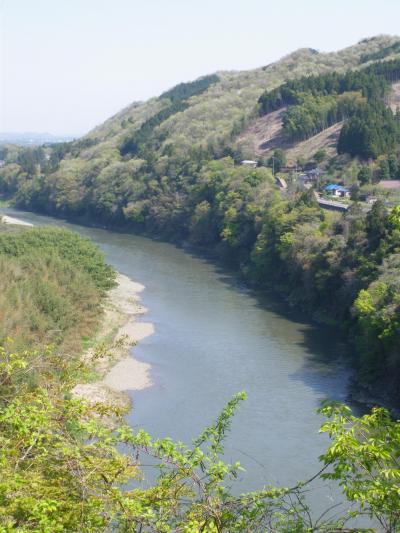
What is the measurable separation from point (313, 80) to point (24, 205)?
39.1m

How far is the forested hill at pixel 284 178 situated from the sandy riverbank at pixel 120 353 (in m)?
9.01

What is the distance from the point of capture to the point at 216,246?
57500mm

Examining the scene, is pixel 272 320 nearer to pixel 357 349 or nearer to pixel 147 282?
pixel 357 349

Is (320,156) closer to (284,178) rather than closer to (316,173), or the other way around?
(316,173)

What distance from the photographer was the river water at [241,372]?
2181 centimetres

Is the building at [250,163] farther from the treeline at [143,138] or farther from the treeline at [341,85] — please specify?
the treeline at [143,138]

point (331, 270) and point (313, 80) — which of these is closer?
point (331, 270)

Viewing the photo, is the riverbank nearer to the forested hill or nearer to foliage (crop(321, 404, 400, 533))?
the forested hill

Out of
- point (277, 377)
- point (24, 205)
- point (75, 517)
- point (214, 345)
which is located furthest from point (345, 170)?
point (75, 517)

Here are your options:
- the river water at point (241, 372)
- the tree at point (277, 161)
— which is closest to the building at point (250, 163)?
the tree at point (277, 161)

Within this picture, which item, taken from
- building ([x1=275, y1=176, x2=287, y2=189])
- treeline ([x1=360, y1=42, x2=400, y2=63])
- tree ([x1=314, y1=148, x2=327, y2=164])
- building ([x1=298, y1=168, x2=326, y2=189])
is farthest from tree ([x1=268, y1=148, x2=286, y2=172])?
treeline ([x1=360, y1=42, x2=400, y2=63])

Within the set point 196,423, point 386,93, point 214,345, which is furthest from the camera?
point 386,93

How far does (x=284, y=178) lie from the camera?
61750 mm

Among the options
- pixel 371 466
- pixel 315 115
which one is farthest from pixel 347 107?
pixel 371 466
